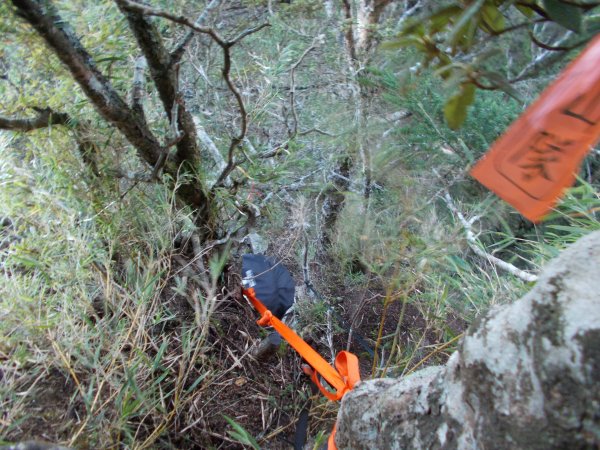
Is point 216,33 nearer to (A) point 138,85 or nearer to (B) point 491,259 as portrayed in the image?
(A) point 138,85

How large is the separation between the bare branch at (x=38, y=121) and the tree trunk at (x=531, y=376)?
1.11m

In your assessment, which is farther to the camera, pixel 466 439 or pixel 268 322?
pixel 268 322

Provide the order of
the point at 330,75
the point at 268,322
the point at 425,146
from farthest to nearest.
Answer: the point at 330,75 → the point at 425,146 → the point at 268,322

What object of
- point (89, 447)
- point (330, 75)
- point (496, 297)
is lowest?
point (496, 297)

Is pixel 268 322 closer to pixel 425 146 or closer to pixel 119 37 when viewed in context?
pixel 119 37

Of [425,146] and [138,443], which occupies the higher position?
[138,443]

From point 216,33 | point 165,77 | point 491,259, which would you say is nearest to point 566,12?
point 216,33

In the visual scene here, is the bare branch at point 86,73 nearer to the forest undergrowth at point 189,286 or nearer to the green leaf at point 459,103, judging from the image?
the forest undergrowth at point 189,286

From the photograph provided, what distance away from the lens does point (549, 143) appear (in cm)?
63

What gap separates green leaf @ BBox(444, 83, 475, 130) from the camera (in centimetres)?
60

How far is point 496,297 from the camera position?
1.45m

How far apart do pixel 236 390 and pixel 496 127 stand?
1.82 metres

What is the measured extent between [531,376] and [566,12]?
0.48m

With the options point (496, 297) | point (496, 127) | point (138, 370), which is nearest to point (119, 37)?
point (138, 370)
